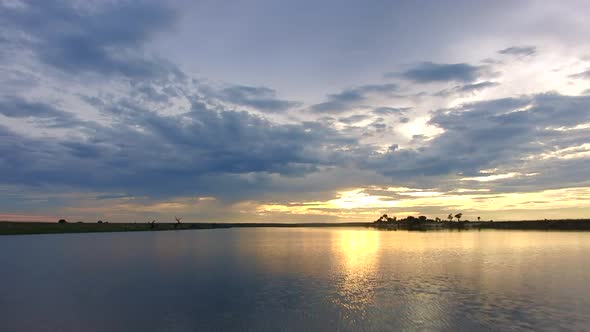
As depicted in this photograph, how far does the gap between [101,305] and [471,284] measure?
1410 inches

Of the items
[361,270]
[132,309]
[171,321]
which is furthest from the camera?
[361,270]

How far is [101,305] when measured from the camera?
3109 centimetres

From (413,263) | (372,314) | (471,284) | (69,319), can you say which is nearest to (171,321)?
(69,319)

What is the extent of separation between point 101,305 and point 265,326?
15772 mm

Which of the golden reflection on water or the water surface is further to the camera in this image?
the golden reflection on water

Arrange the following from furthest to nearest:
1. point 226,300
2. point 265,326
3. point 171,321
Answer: point 226,300 < point 171,321 < point 265,326

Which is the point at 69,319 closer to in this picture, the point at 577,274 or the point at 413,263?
the point at 413,263

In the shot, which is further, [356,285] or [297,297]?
[356,285]

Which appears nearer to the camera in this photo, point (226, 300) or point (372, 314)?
point (372, 314)

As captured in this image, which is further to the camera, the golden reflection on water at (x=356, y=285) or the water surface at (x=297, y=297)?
the golden reflection on water at (x=356, y=285)

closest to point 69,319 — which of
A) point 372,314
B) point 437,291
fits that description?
point 372,314

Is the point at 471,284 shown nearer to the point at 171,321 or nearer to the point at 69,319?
the point at 171,321

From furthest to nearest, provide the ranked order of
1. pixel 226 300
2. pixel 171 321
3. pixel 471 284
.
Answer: pixel 471 284
pixel 226 300
pixel 171 321

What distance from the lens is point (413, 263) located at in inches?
2229
